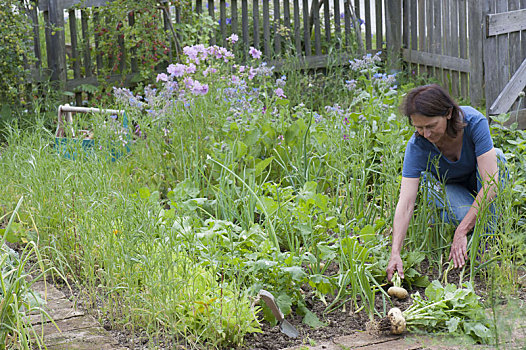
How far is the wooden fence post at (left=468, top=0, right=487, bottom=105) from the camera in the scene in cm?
544

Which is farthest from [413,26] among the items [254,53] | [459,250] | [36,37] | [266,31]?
[459,250]

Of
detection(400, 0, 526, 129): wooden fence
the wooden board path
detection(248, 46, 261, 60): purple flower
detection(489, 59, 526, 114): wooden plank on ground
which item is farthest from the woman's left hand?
detection(489, 59, 526, 114): wooden plank on ground

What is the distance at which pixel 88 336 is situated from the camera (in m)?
2.42

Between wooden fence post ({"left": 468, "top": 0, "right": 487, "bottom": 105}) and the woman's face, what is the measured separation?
2.63 metres

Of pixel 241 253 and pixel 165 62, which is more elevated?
pixel 165 62

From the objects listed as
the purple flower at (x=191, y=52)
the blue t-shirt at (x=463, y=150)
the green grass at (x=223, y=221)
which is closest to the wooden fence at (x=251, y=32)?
the purple flower at (x=191, y=52)

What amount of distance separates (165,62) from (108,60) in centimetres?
69

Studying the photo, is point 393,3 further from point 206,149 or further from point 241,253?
point 241,253

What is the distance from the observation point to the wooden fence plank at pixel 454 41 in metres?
6.79

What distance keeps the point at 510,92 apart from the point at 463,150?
254 cm

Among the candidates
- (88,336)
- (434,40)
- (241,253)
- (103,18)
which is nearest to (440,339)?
(241,253)

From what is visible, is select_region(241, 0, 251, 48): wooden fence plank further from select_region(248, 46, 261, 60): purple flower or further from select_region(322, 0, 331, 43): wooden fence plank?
select_region(248, 46, 261, 60): purple flower

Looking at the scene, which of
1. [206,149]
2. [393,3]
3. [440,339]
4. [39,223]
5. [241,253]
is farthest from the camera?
[393,3]

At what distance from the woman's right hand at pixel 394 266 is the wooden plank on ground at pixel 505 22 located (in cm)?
328
